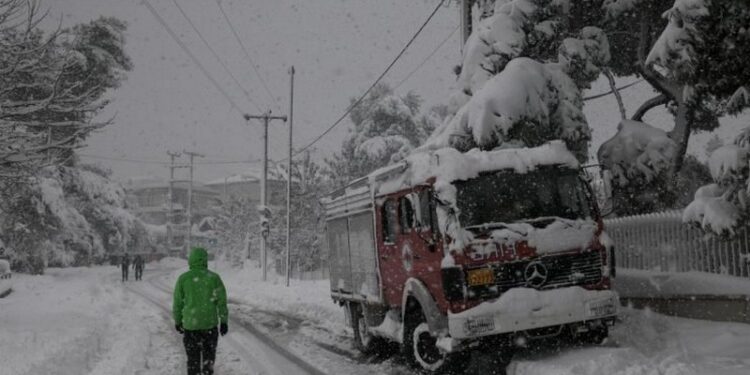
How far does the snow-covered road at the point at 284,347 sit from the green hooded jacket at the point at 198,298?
2.02 metres

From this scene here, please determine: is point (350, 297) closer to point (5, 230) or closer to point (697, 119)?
→ point (697, 119)

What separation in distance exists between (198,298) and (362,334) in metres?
4.26

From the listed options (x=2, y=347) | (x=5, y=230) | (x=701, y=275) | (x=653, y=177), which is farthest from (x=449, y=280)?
(x=5, y=230)

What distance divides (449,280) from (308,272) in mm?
32894

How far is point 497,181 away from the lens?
26.6 feet

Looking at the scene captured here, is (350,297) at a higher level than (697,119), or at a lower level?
lower

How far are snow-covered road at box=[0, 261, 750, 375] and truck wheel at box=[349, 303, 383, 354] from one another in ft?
0.79

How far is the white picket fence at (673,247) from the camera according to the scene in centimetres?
980

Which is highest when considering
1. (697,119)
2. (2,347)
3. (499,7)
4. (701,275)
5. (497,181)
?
(499,7)

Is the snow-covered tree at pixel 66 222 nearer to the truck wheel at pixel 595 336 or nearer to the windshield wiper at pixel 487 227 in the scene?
the windshield wiper at pixel 487 227

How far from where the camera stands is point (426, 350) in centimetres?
848

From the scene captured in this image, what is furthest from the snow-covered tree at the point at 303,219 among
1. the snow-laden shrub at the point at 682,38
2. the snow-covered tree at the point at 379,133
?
the snow-laden shrub at the point at 682,38

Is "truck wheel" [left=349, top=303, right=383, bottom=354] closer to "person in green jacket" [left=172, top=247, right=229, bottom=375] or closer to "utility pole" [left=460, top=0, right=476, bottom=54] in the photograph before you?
"person in green jacket" [left=172, top=247, right=229, bottom=375]

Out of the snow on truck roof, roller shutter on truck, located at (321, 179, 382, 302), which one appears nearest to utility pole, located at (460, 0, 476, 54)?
roller shutter on truck, located at (321, 179, 382, 302)
